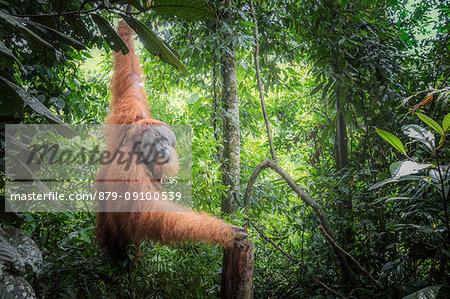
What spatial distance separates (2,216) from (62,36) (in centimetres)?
59

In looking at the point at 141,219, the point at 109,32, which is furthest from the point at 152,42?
the point at 141,219

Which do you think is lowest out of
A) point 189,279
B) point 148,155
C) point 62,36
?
point 189,279

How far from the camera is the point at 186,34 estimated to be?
9.19 feet

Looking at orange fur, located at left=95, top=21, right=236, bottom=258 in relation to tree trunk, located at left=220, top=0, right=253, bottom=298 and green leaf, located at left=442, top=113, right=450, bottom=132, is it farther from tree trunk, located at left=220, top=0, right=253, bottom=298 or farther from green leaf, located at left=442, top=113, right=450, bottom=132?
green leaf, located at left=442, top=113, right=450, bottom=132

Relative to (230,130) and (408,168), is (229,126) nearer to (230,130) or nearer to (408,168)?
(230,130)

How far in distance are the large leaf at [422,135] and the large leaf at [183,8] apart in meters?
0.90

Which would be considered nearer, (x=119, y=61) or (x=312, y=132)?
(x=119, y=61)

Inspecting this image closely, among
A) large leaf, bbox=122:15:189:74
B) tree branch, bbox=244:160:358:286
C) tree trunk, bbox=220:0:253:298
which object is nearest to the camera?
large leaf, bbox=122:15:189:74

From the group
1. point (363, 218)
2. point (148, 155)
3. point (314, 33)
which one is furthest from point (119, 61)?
point (363, 218)

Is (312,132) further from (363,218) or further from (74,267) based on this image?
(74,267)

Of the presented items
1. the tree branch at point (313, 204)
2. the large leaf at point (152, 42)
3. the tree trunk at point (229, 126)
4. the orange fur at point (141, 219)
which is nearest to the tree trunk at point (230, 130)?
the tree trunk at point (229, 126)

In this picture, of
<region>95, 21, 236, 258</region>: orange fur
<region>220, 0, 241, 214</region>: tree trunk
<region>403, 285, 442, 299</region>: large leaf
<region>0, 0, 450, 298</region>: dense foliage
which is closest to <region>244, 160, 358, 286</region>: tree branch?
<region>0, 0, 450, 298</region>: dense foliage

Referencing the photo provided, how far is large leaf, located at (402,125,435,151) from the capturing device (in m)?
1.20

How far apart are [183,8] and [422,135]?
103 centimetres
